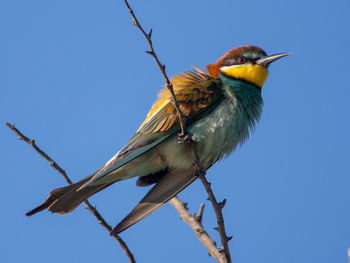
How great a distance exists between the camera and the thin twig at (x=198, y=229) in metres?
2.69

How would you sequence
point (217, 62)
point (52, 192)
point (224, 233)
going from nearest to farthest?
point (224, 233), point (52, 192), point (217, 62)

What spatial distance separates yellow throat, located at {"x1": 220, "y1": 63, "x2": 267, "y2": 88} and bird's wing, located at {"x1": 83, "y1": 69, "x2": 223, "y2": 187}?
10.7 inches

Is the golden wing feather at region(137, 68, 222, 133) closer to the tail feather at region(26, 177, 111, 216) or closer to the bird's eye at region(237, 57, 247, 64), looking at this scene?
the bird's eye at region(237, 57, 247, 64)

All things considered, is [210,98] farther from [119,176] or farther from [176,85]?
[119,176]

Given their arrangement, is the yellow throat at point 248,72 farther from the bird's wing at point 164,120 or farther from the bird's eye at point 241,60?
the bird's wing at point 164,120

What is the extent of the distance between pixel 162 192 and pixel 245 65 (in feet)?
3.60

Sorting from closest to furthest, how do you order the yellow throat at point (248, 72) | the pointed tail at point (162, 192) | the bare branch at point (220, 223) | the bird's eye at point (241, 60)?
the bare branch at point (220, 223) → the pointed tail at point (162, 192) → the yellow throat at point (248, 72) → the bird's eye at point (241, 60)

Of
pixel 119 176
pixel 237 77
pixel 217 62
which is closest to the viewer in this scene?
pixel 119 176

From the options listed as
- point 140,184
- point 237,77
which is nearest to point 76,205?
point 140,184

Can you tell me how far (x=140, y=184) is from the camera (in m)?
→ 3.17

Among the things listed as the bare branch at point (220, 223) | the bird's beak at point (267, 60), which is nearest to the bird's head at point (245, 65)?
the bird's beak at point (267, 60)

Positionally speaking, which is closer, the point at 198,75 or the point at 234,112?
the point at 234,112

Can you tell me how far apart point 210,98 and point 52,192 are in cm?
112

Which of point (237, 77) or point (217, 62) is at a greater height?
point (217, 62)
